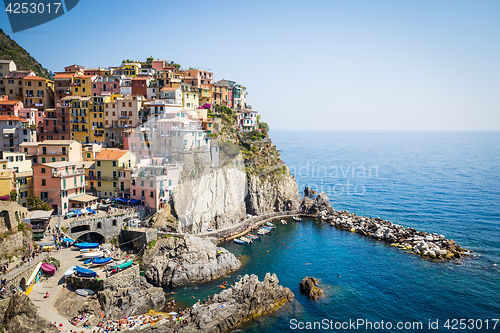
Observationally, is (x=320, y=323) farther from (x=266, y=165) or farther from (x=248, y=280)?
(x=266, y=165)

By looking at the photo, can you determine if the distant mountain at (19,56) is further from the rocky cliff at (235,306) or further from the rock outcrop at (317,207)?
the rocky cliff at (235,306)

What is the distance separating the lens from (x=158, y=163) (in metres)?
58.5

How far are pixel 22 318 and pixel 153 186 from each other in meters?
28.2

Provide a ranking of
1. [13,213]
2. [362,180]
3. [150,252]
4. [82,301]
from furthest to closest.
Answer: [362,180] < [150,252] < [13,213] < [82,301]

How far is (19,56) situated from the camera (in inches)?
3792

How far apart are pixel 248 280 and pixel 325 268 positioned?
15.2m

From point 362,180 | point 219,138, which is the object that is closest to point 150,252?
point 219,138

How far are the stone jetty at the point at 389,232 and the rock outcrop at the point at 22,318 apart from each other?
173 feet

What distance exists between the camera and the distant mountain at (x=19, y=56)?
92594 mm

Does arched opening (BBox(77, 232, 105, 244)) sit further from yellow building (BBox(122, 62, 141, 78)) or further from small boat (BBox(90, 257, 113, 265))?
yellow building (BBox(122, 62, 141, 78))

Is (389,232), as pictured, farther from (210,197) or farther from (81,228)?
(81,228)

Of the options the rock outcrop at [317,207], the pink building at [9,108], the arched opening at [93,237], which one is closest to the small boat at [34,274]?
the arched opening at [93,237]

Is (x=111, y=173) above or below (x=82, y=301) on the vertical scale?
above

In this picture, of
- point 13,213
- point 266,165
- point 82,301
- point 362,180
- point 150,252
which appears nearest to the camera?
point 82,301
